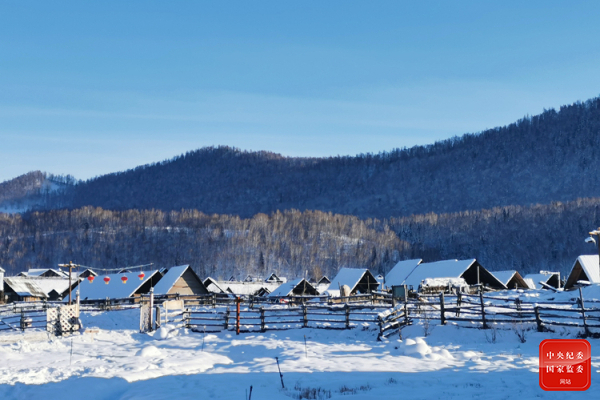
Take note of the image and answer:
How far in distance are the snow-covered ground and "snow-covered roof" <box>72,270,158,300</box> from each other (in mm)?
29341

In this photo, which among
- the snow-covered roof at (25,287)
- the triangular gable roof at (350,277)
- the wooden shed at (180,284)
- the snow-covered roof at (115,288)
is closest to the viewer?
the wooden shed at (180,284)

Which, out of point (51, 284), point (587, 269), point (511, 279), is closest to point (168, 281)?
point (51, 284)

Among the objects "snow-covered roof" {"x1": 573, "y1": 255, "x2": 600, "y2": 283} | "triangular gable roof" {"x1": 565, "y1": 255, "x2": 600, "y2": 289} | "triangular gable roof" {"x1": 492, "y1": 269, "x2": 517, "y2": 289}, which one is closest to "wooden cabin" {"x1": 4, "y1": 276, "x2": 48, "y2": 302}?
"triangular gable roof" {"x1": 492, "y1": 269, "x2": 517, "y2": 289}

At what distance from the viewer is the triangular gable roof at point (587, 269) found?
4416 centimetres

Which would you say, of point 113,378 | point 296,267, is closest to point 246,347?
point 113,378

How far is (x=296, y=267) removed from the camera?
526ft

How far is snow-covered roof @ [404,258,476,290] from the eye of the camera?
5019 centimetres

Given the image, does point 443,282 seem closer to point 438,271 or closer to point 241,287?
point 438,271

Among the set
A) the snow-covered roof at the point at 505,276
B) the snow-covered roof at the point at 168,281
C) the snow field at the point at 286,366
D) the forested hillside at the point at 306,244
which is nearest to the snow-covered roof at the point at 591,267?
the snow-covered roof at the point at 505,276

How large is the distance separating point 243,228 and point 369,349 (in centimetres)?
17102

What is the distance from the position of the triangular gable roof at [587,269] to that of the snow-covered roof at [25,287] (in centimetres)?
5232

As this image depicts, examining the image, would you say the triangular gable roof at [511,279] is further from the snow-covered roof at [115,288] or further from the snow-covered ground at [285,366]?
the snow-covered ground at [285,366]

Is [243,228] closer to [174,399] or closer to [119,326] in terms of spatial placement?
[119,326]

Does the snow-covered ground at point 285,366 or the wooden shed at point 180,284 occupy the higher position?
the wooden shed at point 180,284
